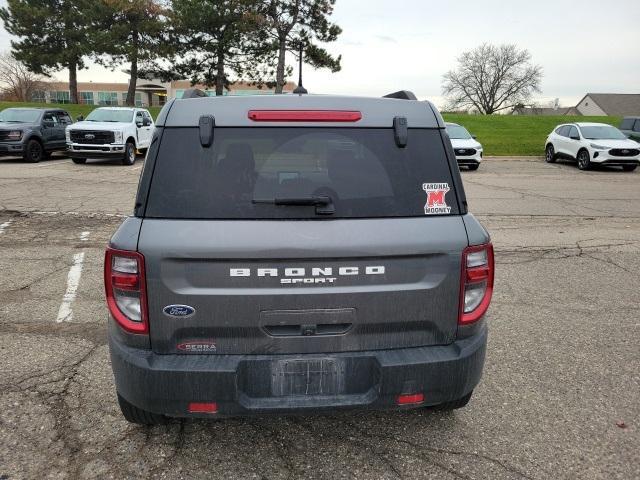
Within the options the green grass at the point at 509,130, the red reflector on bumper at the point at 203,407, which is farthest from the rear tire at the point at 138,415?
the green grass at the point at 509,130

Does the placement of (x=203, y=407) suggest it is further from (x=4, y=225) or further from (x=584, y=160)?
(x=584, y=160)

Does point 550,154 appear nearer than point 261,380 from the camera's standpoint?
No

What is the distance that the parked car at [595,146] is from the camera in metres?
18.8

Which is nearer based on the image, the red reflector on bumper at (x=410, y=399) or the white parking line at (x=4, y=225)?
the red reflector on bumper at (x=410, y=399)

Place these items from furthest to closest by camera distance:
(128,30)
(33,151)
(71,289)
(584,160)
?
1. (128,30)
2. (584,160)
3. (33,151)
4. (71,289)

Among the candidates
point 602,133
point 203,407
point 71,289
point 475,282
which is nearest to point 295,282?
point 203,407

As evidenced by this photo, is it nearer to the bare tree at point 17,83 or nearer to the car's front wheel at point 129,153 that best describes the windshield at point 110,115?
the car's front wheel at point 129,153

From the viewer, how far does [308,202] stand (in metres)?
2.43

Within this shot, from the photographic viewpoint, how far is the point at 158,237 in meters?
2.34

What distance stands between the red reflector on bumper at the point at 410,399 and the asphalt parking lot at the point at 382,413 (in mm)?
429

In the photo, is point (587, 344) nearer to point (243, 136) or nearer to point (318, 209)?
point (318, 209)

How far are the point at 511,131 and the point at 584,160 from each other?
54.4 ft

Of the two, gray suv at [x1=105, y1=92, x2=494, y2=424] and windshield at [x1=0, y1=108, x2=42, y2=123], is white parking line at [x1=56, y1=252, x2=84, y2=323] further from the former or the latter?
windshield at [x1=0, y1=108, x2=42, y2=123]

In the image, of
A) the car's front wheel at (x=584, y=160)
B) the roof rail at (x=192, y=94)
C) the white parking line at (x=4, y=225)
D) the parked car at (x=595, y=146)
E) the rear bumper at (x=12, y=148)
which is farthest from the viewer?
the car's front wheel at (x=584, y=160)
